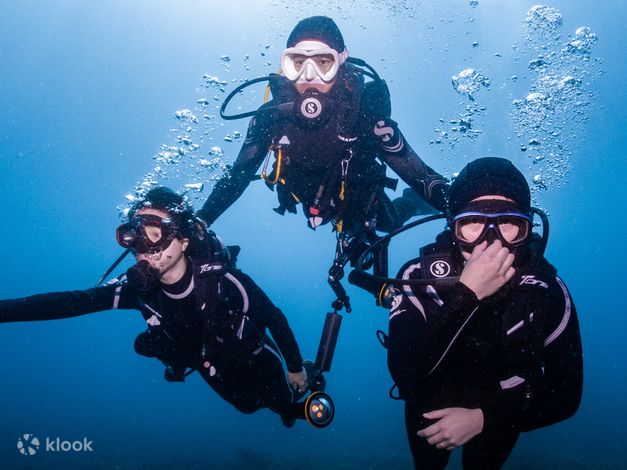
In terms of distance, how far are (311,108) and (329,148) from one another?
472 millimetres

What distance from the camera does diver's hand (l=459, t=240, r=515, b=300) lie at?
7.54 feet

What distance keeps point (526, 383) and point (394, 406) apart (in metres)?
31.8

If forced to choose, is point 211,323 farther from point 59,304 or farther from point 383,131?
point 383,131

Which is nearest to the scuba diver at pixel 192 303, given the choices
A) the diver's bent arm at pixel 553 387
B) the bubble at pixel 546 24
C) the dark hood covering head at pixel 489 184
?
the diver's bent arm at pixel 553 387

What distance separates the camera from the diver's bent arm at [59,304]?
3385 mm

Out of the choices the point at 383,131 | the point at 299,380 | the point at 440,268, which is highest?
the point at 383,131

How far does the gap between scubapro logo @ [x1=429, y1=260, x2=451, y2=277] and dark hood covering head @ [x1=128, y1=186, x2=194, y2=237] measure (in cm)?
267

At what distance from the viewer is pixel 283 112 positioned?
14.1 feet

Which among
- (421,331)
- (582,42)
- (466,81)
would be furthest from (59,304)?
(582,42)

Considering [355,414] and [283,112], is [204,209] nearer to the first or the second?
[283,112]

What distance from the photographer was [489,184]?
291cm

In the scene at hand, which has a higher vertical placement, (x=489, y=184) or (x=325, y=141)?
(x=325, y=141)

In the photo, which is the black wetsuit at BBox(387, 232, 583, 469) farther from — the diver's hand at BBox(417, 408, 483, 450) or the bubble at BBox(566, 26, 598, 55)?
the bubble at BBox(566, 26, 598, 55)

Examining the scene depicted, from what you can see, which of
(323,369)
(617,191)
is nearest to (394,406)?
(323,369)
